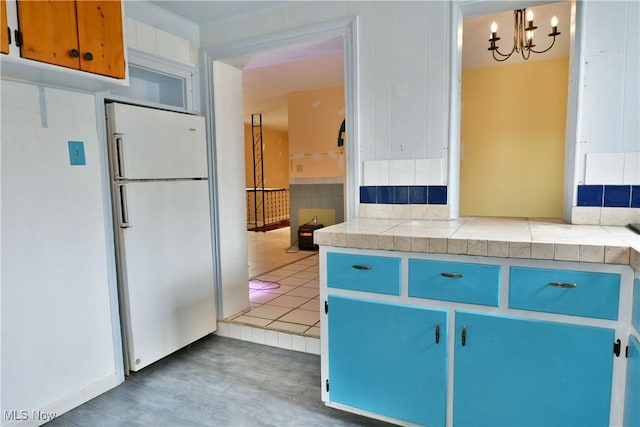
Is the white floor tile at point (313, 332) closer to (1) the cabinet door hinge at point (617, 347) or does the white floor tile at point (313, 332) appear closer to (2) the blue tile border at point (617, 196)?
(1) the cabinet door hinge at point (617, 347)

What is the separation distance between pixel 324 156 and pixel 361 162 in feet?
11.9

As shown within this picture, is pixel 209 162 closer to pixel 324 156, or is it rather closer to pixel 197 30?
pixel 197 30

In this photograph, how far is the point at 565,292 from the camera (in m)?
1.40

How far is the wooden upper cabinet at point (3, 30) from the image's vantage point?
1483 mm

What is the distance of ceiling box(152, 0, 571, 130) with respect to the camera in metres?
2.53

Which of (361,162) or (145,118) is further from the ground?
(145,118)

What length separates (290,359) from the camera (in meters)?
2.53

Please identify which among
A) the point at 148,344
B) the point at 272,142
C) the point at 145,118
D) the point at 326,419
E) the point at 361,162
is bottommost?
the point at 326,419

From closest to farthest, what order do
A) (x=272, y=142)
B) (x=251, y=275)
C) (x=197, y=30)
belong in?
(x=197, y=30) < (x=251, y=275) < (x=272, y=142)

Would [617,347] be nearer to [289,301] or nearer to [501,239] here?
[501,239]

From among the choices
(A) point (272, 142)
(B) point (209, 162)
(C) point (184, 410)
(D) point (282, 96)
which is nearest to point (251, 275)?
(B) point (209, 162)

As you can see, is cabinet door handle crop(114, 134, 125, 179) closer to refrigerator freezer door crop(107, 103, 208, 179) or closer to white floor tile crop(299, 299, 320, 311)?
refrigerator freezer door crop(107, 103, 208, 179)

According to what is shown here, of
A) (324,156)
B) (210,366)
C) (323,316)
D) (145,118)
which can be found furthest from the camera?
(324,156)
